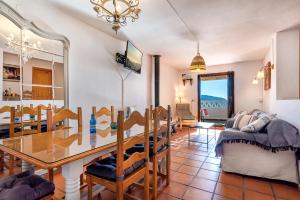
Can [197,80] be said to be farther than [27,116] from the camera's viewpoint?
Yes

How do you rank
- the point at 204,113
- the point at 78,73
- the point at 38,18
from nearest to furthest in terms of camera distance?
1. the point at 38,18
2. the point at 78,73
3. the point at 204,113

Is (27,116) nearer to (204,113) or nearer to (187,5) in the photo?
(187,5)

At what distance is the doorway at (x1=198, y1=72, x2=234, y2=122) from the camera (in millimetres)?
6035

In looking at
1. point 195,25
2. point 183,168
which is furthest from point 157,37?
point 183,168

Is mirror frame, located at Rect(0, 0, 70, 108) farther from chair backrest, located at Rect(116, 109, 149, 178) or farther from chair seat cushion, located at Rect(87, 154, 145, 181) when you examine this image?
chair backrest, located at Rect(116, 109, 149, 178)

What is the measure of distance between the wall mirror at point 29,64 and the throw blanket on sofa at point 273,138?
2513 millimetres

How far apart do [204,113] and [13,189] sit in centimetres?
684

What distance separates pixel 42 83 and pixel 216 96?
6932 mm

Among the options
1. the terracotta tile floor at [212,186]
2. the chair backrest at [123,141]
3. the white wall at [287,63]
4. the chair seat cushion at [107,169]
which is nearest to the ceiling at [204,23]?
the white wall at [287,63]

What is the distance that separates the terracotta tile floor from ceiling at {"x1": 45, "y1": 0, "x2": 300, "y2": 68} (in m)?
2.35

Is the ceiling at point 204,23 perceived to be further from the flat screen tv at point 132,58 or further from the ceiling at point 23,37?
the ceiling at point 23,37

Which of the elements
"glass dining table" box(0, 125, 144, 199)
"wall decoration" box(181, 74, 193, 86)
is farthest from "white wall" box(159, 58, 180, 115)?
"glass dining table" box(0, 125, 144, 199)

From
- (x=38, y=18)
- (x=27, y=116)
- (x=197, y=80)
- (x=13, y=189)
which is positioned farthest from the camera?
(x=197, y=80)

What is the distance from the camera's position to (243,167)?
2.23m
